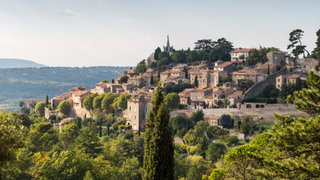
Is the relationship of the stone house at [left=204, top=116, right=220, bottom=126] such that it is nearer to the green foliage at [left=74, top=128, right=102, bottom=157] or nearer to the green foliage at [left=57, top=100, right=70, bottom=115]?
the green foliage at [left=74, top=128, right=102, bottom=157]

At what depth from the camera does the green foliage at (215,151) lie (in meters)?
36.9

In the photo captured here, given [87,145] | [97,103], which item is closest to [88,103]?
[97,103]

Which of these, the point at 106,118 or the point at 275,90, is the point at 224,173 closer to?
the point at 275,90

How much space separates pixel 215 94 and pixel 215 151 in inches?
538

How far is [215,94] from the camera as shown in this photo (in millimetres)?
48938

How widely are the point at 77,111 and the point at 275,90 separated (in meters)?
38.1

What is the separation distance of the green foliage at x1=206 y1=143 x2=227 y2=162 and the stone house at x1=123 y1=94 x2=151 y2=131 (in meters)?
14.0

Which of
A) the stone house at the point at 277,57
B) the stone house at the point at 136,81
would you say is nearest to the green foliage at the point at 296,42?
the stone house at the point at 277,57

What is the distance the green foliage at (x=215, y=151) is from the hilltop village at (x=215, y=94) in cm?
488

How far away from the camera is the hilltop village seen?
45.9 m

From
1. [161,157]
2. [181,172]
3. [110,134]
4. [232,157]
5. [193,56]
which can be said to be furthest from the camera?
[193,56]

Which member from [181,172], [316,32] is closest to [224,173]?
[181,172]

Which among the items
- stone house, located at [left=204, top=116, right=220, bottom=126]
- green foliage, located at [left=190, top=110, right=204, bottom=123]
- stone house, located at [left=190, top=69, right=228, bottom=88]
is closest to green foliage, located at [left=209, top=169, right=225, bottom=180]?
stone house, located at [left=204, top=116, right=220, bottom=126]

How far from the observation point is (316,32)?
2069 inches
